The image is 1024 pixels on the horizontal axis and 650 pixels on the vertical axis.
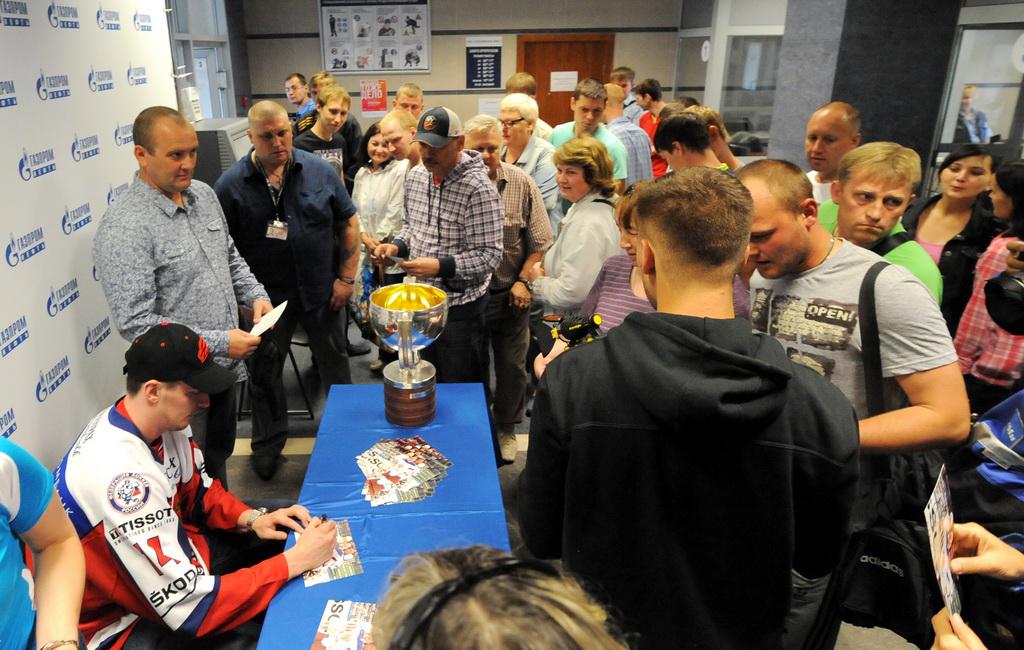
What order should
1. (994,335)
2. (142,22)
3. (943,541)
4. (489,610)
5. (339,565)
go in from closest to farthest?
(489,610), (943,541), (339,565), (994,335), (142,22)

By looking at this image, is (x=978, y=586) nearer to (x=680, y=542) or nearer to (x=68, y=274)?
(x=680, y=542)

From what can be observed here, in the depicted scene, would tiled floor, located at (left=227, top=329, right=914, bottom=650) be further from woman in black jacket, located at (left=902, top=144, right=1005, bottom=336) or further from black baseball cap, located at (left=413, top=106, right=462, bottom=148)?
black baseball cap, located at (left=413, top=106, right=462, bottom=148)

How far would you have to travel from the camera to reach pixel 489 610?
0.63 metres

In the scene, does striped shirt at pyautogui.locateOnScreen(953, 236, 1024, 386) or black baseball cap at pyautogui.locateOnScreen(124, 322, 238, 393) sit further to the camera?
striped shirt at pyautogui.locateOnScreen(953, 236, 1024, 386)

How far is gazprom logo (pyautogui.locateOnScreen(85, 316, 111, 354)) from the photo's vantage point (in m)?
2.68

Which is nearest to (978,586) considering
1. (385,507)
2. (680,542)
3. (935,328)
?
(935,328)

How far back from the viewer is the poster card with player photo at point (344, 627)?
149cm

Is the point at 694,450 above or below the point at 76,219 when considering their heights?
below

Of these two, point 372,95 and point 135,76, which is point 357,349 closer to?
point 135,76

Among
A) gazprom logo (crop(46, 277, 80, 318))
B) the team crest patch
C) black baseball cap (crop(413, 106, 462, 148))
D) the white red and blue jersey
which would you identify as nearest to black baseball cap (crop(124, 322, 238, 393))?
the white red and blue jersey

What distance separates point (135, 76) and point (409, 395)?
7.62 ft

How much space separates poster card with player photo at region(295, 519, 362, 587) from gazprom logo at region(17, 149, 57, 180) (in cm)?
160

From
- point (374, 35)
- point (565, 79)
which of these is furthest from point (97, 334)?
point (565, 79)

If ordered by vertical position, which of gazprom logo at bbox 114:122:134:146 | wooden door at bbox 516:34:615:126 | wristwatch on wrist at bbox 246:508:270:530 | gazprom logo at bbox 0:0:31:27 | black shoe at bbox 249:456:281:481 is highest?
wooden door at bbox 516:34:615:126
